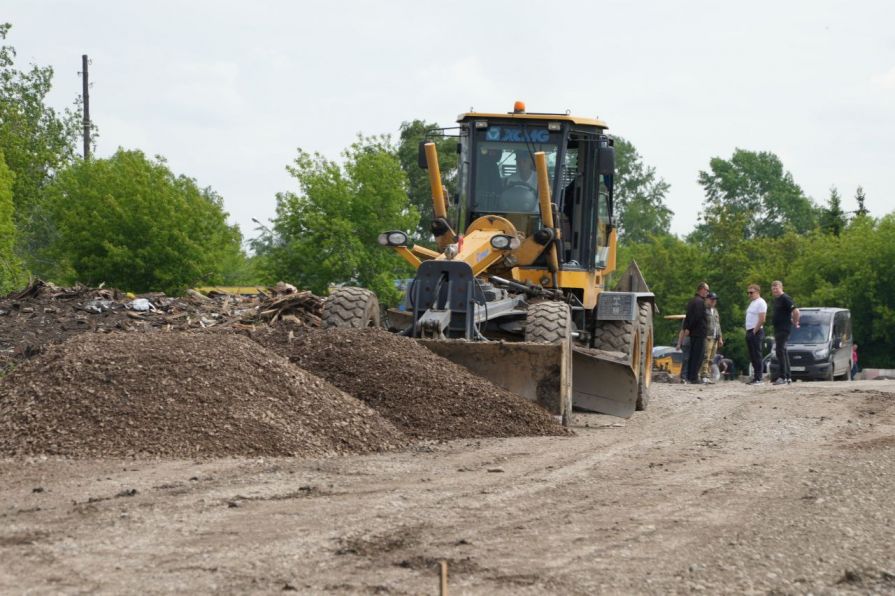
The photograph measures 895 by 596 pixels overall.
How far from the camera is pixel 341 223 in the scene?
147 feet

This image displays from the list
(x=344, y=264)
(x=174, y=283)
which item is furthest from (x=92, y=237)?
(x=344, y=264)

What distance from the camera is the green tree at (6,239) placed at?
39.4 m

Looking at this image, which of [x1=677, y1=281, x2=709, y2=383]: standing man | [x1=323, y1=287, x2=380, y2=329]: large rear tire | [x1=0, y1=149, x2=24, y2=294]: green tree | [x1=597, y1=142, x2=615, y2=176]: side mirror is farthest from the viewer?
[x1=0, y1=149, x2=24, y2=294]: green tree

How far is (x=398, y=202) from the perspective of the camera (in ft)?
155

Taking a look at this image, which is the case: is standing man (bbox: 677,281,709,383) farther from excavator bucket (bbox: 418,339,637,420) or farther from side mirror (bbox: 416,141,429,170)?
excavator bucket (bbox: 418,339,637,420)

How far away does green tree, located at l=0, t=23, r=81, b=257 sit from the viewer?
50.8 metres

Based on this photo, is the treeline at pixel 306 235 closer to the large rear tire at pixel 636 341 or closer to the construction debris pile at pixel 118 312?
the construction debris pile at pixel 118 312

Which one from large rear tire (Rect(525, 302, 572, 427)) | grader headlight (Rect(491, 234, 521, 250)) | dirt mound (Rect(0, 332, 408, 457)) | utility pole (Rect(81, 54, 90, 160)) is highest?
utility pole (Rect(81, 54, 90, 160))

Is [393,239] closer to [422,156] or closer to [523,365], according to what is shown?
[422,156]

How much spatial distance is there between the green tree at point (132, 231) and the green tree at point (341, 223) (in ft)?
9.27

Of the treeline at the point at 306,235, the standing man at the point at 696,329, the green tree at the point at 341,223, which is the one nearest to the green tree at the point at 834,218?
the treeline at the point at 306,235

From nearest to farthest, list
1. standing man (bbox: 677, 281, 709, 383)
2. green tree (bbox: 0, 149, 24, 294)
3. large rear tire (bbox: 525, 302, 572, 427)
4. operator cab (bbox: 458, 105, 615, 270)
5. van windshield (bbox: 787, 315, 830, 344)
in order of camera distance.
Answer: large rear tire (bbox: 525, 302, 572, 427) → operator cab (bbox: 458, 105, 615, 270) → standing man (bbox: 677, 281, 709, 383) → van windshield (bbox: 787, 315, 830, 344) → green tree (bbox: 0, 149, 24, 294)

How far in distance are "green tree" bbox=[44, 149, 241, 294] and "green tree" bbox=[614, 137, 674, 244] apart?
58.3 metres

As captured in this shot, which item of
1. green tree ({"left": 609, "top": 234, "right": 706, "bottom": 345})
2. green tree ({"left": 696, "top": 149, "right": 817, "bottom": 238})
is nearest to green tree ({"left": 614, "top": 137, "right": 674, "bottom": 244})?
green tree ({"left": 696, "top": 149, "right": 817, "bottom": 238})
